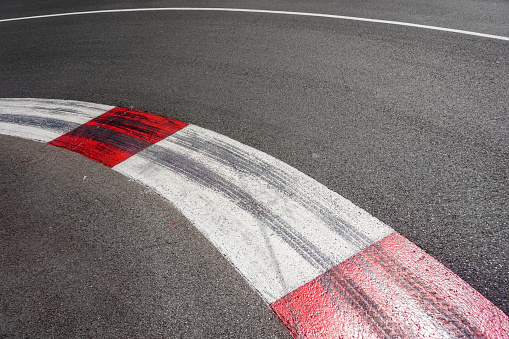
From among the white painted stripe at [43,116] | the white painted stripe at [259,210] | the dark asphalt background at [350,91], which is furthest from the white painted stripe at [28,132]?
the white painted stripe at [259,210]

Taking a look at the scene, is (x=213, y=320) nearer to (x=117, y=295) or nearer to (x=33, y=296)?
(x=117, y=295)

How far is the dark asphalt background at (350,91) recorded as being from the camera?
8.82ft

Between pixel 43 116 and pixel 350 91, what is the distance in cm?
373

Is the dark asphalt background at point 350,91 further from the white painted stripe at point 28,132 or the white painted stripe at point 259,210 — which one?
the white painted stripe at point 28,132

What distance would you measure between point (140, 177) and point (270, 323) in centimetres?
184

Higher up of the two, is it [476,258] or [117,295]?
[476,258]

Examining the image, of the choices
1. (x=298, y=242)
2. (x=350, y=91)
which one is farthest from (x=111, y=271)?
(x=350, y=91)

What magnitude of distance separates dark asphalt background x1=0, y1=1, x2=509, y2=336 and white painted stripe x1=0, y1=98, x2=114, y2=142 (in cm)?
26

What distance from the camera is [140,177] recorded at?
3260 millimetres

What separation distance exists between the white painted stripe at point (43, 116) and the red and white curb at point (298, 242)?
0.27 metres

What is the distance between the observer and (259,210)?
9.14 feet

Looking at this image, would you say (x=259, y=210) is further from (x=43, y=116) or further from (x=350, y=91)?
(x=43, y=116)

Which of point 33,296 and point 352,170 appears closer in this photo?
point 33,296

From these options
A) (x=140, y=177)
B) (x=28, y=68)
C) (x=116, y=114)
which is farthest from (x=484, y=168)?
(x=28, y=68)
